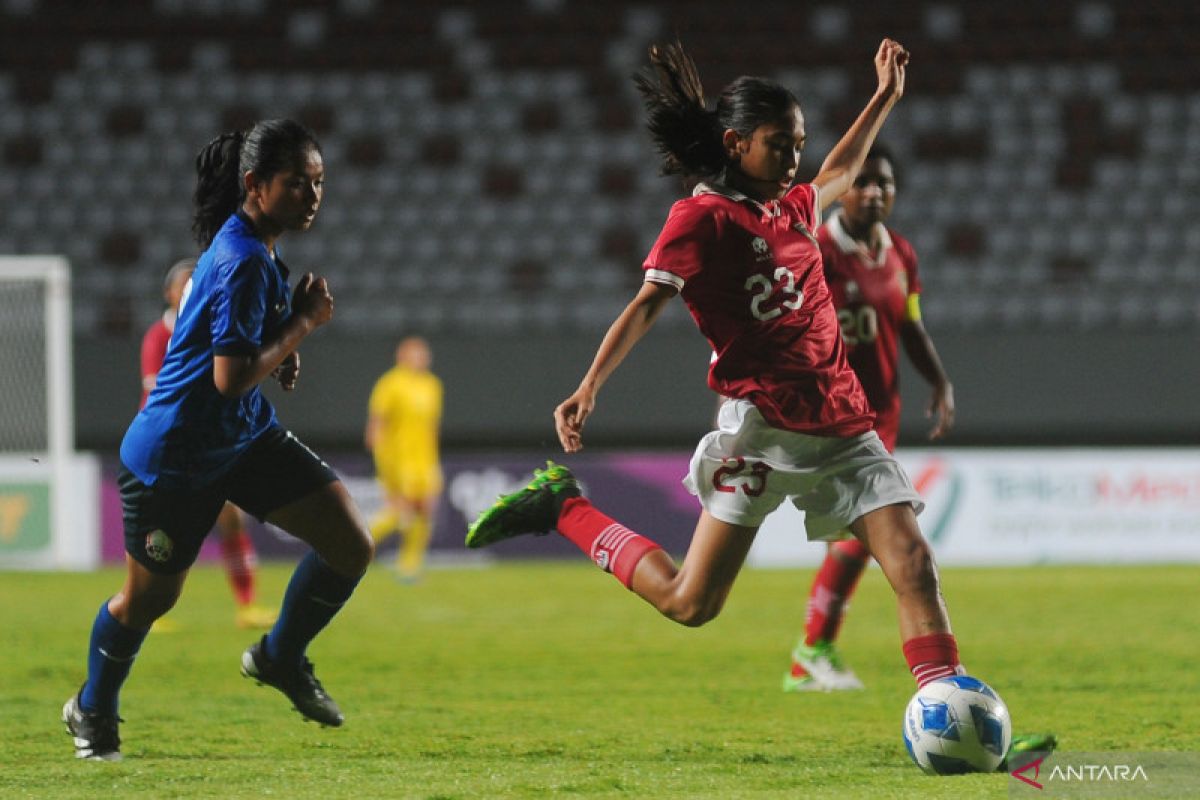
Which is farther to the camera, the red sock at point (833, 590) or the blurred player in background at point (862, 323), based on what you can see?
the red sock at point (833, 590)

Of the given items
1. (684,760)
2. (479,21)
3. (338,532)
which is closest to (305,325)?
(338,532)

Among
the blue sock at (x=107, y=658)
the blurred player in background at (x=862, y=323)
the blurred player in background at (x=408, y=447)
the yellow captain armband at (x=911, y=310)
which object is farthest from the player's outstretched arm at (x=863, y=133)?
the blurred player in background at (x=408, y=447)

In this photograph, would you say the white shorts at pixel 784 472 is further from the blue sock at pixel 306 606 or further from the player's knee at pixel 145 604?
the player's knee at pixel 145 604

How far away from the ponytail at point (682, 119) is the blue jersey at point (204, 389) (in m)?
1.15

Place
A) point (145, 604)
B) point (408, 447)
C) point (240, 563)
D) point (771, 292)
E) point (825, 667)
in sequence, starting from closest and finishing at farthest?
1. point (771, 292)
2. point (145, 604)
3. point (825, 667)
4. point (240, 563)
5. point (408, 447)

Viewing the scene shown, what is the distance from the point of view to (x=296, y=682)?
532 cm

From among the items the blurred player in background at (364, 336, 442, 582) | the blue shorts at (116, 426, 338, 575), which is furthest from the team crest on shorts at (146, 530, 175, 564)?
the blurred player in background at (364, 336, 442, 582)

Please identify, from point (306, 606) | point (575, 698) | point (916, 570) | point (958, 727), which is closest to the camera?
point (958, 727)

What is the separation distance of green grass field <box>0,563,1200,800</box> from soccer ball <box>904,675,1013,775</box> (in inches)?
3.3

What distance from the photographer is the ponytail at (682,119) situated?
4.70 m

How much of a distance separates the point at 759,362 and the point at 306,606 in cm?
165

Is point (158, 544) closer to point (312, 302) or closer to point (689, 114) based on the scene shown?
point (312, 302)

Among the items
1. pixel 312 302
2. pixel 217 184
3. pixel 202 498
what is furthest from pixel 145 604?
pixel 217 184

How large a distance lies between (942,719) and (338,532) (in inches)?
73.0
